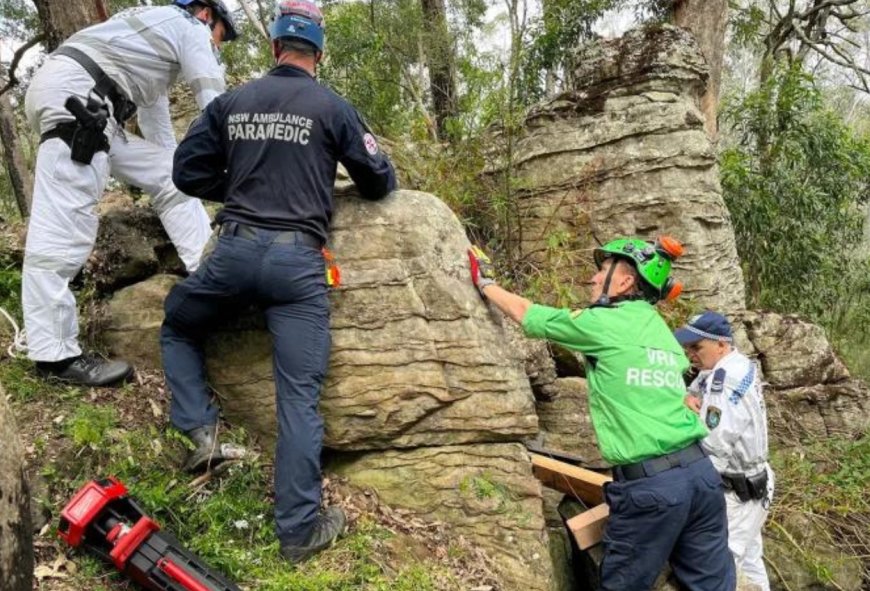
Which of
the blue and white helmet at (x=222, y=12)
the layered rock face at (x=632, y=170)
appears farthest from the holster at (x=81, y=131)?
the layered rock face at (x=632, y=170)

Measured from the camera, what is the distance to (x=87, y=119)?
389 cm

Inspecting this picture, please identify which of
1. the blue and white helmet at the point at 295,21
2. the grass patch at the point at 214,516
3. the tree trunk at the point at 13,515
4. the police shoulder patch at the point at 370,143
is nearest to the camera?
the tree trunk at the point at 13,515

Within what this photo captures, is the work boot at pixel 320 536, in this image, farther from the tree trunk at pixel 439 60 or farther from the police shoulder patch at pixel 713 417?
the tree trunk at pixel 439 60

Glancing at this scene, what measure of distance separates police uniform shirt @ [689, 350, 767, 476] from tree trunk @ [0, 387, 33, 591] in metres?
4.26

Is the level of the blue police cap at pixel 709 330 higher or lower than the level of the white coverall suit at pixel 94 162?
lower

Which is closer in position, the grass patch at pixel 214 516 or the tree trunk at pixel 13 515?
the tree trunk at pixel 13 515

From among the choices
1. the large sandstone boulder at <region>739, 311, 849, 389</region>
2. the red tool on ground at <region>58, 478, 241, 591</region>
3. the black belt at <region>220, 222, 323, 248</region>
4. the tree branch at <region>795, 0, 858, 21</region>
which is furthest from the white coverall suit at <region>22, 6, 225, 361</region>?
the tree branch at <region>795, 0, 858, 21</region>

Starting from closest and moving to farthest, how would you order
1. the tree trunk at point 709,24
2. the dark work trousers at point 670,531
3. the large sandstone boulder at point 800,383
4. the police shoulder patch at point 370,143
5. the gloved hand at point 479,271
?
the dark work trousers at point 670,531 → the police shoulder patch at point 370,143 → the gloved hand at point 479,271 → the large sandstone boulder at point 800,383 → the tree trunk at point 709,24

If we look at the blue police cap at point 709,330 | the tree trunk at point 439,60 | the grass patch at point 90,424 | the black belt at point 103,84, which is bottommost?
the grass patch at point 90,424

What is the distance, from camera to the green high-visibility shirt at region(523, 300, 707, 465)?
357 centimetres

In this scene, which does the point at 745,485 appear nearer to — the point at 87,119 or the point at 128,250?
the point at 128,250

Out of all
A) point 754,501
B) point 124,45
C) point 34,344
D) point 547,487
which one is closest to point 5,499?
point 34,344

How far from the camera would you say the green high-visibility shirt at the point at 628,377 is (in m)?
3.57

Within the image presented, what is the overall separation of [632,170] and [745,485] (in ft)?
12.8
